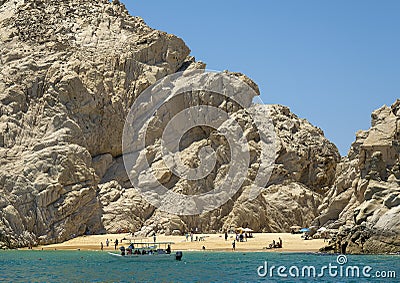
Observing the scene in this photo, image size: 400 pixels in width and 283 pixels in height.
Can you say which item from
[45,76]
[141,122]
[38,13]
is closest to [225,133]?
[141,122]

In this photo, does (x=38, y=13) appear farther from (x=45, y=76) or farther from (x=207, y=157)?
(x=207, y=157)

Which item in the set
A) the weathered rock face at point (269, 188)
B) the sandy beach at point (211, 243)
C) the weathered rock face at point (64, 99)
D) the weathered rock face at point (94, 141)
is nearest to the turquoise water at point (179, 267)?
the sandy beach at point (211, 243)

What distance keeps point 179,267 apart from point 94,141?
101 ft

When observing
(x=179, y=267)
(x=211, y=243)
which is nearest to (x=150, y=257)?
(x=179, y=267)

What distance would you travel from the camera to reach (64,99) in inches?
2680

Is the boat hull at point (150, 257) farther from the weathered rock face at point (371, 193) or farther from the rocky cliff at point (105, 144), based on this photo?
the rocky cliff at point (105, 144)

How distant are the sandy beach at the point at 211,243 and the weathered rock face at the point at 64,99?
2405 millimetres

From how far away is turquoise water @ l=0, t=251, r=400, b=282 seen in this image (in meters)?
A: 34.3

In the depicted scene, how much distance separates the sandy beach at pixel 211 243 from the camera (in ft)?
175

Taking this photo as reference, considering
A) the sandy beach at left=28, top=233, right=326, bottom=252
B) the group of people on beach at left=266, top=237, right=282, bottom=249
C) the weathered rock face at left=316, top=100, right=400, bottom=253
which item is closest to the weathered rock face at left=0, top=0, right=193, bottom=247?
the sandy beach at left=28, top=233, right=326, bottom=252

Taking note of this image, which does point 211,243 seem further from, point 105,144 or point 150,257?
point 105,144

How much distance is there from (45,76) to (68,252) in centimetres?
2126

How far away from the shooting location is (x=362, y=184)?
5231 cm

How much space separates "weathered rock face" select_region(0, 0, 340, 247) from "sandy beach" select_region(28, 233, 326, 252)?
215cm
